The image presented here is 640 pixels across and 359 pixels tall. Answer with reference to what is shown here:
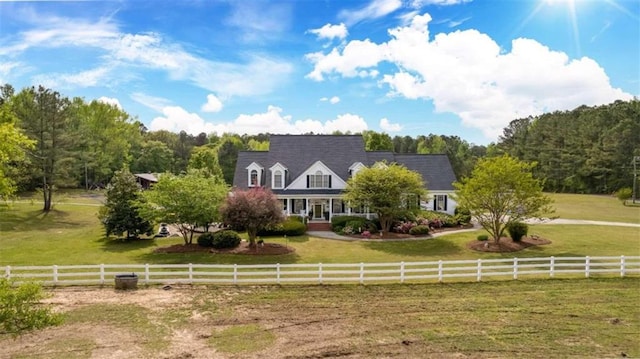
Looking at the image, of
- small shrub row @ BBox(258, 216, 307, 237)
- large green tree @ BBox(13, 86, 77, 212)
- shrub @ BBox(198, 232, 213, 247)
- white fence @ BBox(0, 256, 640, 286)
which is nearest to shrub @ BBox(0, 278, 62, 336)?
white fence @ BBox(0, 256, 640, 286)

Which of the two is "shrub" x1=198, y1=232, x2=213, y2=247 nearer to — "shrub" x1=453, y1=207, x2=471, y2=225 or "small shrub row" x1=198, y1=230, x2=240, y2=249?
"small shrub row" x1=198, y1=230, x2=240, y2=249

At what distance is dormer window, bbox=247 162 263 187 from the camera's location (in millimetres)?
38812

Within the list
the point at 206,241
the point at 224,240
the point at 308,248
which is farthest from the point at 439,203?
the point at 206,241

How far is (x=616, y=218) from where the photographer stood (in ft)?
135

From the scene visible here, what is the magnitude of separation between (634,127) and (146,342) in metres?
73.5

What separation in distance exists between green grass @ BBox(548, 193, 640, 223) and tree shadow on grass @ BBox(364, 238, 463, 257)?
786 inches

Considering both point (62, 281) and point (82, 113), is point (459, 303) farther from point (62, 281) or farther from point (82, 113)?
point (82, 113)

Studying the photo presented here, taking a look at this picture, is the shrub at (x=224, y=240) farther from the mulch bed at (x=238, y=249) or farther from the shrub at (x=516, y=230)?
the shrub at (x=516, y=230)

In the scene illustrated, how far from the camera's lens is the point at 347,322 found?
14469 mm

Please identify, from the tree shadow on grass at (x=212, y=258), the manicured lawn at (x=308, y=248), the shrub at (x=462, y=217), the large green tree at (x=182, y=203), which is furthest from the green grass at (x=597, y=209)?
the large green tree at (x=182, y=203)

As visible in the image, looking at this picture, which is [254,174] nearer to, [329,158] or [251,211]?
[329,158]

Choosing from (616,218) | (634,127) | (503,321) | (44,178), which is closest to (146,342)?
(503,321)

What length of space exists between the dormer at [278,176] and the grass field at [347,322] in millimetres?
19946

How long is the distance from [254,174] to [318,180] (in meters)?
5.99
